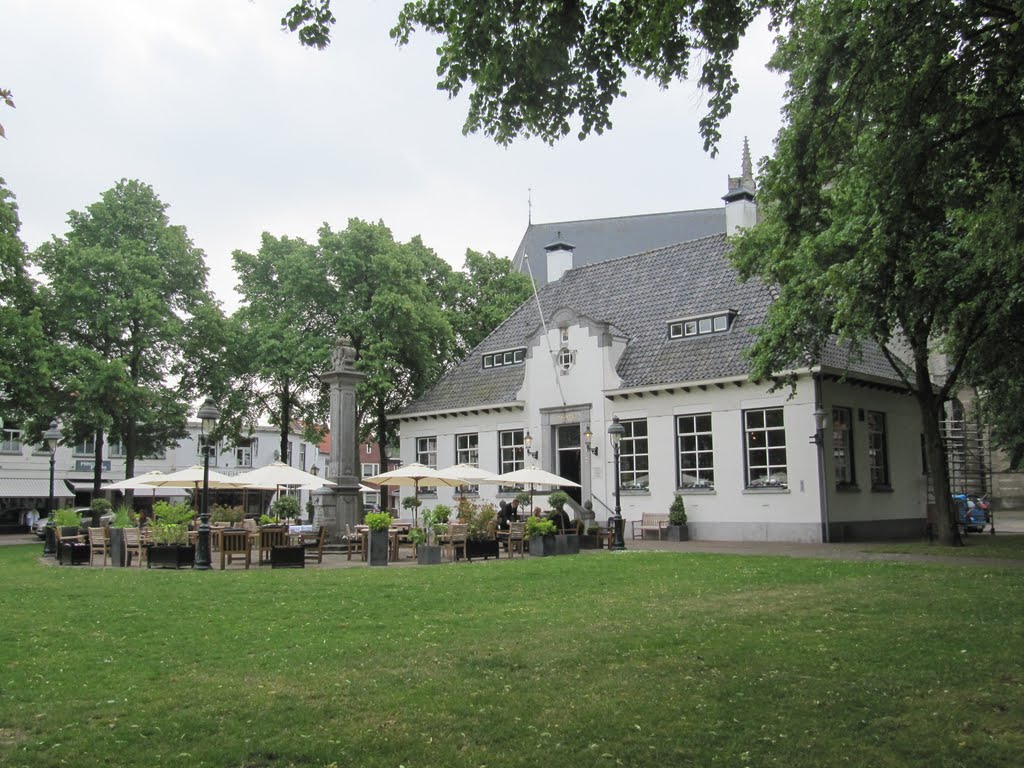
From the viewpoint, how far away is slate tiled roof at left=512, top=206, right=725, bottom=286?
51750 mm

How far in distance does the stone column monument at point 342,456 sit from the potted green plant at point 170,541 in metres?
4.07

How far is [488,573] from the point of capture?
15883 millimetres

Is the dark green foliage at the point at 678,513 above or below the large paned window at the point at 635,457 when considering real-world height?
below

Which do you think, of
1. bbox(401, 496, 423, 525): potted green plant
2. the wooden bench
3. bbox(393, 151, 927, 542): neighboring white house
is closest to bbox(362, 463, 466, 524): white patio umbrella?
the wooden bench

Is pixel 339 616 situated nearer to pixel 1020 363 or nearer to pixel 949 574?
pixel 949 574

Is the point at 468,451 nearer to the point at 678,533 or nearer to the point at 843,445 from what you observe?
the point at 678,533

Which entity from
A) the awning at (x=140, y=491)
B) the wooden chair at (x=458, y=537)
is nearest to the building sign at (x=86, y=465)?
the awning at (x=140, y=491)

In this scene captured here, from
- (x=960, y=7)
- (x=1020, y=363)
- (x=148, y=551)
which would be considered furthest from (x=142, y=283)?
(x=960, y=7)

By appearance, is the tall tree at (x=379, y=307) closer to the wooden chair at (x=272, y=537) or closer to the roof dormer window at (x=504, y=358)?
the roof dormer window at (x=504, y=358)

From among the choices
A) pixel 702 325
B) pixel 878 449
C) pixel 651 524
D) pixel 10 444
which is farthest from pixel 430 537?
pixel 10 444

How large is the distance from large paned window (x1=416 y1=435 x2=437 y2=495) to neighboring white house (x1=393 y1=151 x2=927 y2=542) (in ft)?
0.37

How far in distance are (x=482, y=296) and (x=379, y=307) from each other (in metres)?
7.56

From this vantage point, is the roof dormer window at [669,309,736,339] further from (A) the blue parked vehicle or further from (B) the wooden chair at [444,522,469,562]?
(B) the wooden chair at [444,522,469,562]

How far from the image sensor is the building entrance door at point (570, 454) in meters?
30.4
